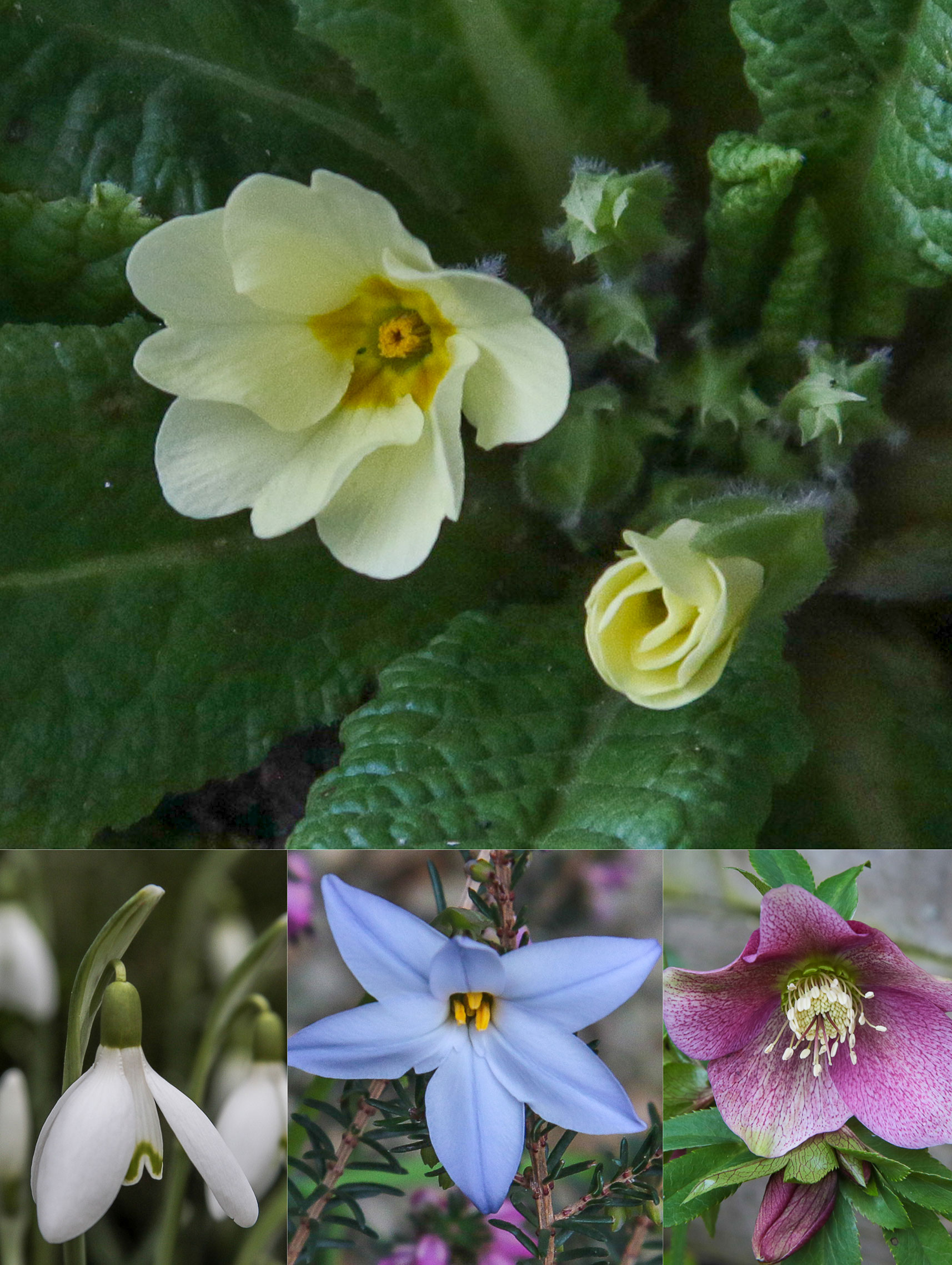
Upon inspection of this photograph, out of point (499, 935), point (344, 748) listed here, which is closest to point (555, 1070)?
point (499, 935)

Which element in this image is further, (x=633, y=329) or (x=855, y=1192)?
(x=633, y=329)

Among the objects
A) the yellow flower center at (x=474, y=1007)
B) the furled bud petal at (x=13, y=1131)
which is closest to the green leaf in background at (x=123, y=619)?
the furled bud petal at (x=13, y=1131)

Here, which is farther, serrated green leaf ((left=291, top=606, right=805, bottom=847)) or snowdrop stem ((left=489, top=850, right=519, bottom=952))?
serrated green leaf ((left=291, top=606, right=805, bottom=847))

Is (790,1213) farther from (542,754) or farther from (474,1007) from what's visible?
(542,754)

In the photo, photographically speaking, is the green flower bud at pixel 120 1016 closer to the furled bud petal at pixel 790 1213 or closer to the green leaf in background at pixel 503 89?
the furled bud petal at pixel 790 1213

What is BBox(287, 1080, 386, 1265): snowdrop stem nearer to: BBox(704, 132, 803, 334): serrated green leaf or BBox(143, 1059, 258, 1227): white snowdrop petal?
BBox(143, 1059, 258, 1227): white snowdrop petal

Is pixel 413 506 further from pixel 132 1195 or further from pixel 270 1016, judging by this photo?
pixel 132 1195

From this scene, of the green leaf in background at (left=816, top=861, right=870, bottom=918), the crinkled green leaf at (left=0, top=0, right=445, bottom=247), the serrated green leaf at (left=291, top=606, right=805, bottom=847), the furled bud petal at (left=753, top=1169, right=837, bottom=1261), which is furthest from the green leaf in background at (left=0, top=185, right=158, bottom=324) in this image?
the furled bud petal at (left=753, top=1169, right=837, bottom=1261)
